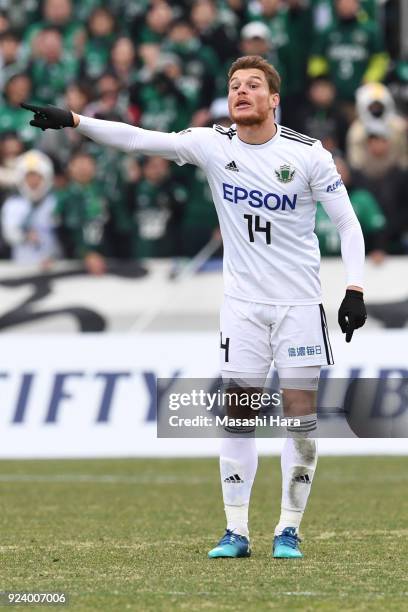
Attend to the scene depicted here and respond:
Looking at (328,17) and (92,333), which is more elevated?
(328,17)

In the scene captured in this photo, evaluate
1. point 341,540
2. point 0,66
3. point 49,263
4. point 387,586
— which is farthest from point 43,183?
point 387,586

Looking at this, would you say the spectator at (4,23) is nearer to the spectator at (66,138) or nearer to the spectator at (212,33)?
the spectator at (66,138)

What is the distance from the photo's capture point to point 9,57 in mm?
18922

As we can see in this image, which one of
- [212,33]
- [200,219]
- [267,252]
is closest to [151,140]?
[267,252]

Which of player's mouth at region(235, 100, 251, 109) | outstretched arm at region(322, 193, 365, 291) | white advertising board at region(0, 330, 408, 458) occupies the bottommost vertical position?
white advertising board at region(0, 330, 408, 458)

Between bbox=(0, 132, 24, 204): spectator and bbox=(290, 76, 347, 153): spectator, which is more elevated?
bbox=(290, 76, 347, 153): spectator

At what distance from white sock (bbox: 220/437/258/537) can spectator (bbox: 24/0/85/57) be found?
11.5 m

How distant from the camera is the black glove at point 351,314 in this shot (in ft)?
24.6

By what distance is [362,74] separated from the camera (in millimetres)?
17969

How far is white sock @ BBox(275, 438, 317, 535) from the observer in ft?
25.6

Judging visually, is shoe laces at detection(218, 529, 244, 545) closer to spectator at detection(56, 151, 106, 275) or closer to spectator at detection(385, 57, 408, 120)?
spectator at detection(56, 151, 106, 275)

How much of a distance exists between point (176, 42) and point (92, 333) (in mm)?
4322

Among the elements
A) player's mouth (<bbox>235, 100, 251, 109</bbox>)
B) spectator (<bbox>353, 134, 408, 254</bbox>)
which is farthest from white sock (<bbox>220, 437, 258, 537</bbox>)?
spectator (<bbox>353, 134, 408, 254</bbox>)

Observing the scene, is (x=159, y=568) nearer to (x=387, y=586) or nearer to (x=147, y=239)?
(x=387, y=586)
